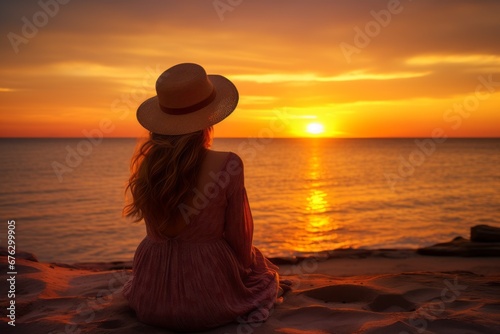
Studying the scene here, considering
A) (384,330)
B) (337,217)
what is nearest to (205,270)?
(384,330)

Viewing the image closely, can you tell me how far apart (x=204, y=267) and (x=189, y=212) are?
43cm

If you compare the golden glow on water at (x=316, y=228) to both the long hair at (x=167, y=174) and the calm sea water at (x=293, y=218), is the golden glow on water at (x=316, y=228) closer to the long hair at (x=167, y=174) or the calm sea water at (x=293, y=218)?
the calm sea water at (x=293, y=218)

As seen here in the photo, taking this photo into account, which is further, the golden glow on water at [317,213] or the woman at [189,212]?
the golden glow on water at [317,213]

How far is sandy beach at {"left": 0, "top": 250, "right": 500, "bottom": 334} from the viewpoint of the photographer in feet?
10.0

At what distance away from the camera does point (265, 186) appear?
24.5 meters

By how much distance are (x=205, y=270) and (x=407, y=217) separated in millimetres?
11455

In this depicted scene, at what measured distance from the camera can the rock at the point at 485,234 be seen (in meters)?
6.45

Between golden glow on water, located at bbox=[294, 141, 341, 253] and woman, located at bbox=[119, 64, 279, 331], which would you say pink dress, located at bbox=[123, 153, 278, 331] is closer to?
woman, located at bbox=[119, 64, 279, 331]

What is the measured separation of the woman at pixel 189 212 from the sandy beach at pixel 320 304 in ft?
0.67

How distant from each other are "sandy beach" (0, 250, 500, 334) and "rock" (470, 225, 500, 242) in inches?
54.2

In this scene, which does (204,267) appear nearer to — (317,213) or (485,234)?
(485,234)

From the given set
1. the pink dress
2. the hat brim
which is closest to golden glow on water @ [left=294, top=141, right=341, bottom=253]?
Answer: the pink dress

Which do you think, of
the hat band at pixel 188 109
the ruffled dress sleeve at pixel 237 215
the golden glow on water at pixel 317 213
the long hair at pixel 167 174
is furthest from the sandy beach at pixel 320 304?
the golden glow on water at pixel 317 213

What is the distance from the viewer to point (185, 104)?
10.3ft
